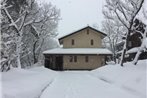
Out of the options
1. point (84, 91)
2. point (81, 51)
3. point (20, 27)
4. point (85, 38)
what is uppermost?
point (20, 27)

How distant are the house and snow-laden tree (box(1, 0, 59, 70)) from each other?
419 cm

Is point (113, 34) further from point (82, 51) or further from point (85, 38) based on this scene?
point (82, 51)

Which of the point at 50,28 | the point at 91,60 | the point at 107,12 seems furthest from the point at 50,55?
the point at 107,12

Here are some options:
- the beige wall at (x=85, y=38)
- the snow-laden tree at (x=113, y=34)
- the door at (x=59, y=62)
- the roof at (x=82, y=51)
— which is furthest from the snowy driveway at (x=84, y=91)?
the snow-laden tree at (x=113, y=34)

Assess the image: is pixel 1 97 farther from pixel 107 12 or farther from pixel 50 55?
pixel 50 55

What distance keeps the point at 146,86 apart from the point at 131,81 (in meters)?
2.58

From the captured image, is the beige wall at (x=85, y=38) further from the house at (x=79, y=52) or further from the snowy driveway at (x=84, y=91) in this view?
the snowy driveway at (x=84, y=91)

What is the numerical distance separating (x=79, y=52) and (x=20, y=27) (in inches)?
533

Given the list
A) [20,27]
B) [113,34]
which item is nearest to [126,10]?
[20,27]

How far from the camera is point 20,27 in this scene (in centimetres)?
3491

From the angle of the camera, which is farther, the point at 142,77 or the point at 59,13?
the point at 59,13

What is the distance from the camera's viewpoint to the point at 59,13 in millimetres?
59688

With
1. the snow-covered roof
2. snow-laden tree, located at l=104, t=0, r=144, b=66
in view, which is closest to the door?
the snow-covered roof

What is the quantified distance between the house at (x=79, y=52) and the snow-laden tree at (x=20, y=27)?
4.19 meters
